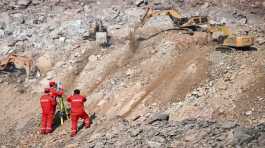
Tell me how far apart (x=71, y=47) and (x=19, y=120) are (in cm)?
387

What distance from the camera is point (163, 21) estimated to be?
65.6 feet

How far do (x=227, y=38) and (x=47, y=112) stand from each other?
20.2 feet

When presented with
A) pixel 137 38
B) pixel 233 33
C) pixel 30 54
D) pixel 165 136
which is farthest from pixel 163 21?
pixel 165 136

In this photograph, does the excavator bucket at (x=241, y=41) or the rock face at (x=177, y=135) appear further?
the excavator bucket at (x=241, y=41)

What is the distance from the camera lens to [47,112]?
15.2 m

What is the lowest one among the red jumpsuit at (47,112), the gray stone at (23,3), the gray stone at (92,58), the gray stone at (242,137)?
the red jumpsuit at (47,112)

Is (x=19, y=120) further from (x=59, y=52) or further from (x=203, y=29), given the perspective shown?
(x=203, y=29)

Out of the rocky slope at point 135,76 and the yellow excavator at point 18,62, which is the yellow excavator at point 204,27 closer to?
the rocky slope at point 135,76

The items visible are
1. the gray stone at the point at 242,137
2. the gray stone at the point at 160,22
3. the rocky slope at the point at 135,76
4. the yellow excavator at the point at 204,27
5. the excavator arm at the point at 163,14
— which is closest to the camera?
the gray stone at the point at 242,137

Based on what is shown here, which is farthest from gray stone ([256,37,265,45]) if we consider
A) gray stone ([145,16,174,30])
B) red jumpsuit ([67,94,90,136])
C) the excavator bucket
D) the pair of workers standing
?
red jumpsuit ([67,94,90,136])

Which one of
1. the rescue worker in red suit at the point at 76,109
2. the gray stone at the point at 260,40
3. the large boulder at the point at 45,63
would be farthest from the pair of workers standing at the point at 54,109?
the gray stone at the point at 260,40

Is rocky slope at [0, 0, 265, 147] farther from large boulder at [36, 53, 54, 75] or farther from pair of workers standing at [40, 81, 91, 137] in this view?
pair of workers standing at [40, 81, 91, 137]

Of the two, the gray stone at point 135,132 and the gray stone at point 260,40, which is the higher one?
the gray stone at point 260,40

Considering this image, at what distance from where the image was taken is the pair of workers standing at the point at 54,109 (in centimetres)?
1446
